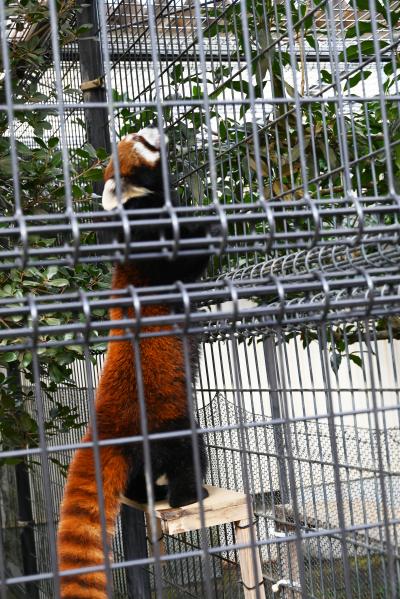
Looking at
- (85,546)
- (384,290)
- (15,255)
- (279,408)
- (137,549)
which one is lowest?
(137,549)

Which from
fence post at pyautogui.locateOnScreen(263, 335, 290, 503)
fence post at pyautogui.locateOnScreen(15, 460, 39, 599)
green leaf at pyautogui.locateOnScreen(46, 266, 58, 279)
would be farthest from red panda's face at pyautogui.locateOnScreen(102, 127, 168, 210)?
fence post at pyautogui.locateOnScreen(15, 460, 39, 599)

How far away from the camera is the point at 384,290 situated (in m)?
1.57

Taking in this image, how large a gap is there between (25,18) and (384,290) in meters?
2.26

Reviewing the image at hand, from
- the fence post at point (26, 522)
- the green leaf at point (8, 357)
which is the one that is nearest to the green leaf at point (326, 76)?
the green leaf at point (8, 357)

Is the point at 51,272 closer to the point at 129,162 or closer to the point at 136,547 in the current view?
the point at 129,162

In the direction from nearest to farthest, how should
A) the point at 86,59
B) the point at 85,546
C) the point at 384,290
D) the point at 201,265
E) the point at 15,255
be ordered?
the point at 15,255 < the point at 384,290 < the point at 85,546 < the point at 201,265 < the point at 86,59

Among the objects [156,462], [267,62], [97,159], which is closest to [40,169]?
[97,159]

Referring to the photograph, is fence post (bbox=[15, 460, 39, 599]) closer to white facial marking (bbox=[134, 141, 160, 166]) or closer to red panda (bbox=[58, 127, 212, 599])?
red panda (bbox=[58, 127, 212, 599])

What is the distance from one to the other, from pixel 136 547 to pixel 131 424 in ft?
4.46

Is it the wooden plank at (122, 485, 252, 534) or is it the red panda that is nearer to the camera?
the red panda

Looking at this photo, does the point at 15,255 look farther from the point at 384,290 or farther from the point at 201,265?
the point at 201,265

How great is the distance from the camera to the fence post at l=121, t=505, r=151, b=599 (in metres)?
3.65

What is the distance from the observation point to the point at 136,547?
3.68 m

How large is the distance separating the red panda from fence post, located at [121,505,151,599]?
2.36 ft
